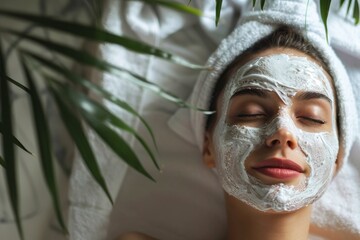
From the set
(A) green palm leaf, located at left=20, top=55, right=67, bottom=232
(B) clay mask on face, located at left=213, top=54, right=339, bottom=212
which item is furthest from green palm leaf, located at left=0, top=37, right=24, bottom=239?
(B) clay mask on face, located at left=213, top=54, right=339, bottom=212

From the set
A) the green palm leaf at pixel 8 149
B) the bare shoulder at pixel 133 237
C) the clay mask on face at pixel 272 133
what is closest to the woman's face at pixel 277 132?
the clay mask on face at pixel 272 133

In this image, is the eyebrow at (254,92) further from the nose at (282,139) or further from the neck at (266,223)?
the neck at (266,223)

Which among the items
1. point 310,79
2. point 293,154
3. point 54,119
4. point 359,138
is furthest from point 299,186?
point 54,119

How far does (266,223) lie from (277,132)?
183 mm

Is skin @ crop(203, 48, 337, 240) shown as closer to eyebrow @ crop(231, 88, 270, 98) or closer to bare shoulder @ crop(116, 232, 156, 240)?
eyebrow @ crop(231, 88, 270, 98)

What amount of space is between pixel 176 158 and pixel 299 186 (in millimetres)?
353

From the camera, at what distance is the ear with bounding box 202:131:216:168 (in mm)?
957

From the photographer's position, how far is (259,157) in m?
0.80

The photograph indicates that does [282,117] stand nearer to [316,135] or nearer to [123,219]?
[316,135]

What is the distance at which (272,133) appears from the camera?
80 centimetres

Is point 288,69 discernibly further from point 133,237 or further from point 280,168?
point 133,237

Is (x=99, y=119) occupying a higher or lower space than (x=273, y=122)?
lower

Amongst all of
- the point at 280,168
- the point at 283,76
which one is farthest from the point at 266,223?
the point at 283,76

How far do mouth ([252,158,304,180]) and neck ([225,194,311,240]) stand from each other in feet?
0.34
